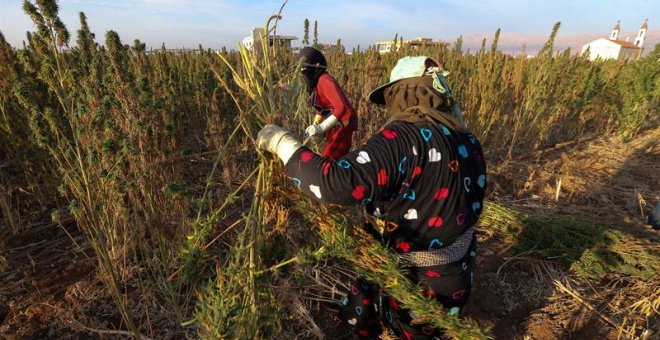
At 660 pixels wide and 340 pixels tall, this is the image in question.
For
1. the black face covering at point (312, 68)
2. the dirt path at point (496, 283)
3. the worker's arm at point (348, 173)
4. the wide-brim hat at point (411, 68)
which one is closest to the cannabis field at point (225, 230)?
the dirt path at point (496, 283)

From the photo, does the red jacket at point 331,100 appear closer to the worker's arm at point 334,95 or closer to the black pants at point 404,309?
the worker's arm at point 334,95

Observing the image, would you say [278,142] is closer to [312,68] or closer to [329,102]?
[329,102]

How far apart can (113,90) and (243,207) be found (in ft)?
5.18

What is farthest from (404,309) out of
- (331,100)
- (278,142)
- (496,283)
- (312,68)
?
(312,68)

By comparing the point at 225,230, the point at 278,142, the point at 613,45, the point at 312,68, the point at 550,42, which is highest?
the point at 613,45

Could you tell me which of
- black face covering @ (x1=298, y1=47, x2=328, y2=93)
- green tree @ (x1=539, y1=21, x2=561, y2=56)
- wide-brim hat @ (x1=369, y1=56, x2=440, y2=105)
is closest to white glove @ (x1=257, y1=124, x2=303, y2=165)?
wide-brim hat @ (x1=369, y1=56, x2=440, y2=105)

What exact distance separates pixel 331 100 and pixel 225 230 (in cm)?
175

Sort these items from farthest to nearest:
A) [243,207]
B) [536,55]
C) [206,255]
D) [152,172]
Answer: [536,55], [243,207], [152,172], [206,255]

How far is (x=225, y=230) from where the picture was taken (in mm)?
1205

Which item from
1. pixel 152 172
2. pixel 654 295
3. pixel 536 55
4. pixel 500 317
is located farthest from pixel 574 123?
pixel 152 172

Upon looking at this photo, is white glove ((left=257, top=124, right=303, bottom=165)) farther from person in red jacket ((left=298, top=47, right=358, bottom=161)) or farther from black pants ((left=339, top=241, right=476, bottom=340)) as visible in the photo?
person in red jacket ((left=298, top=47, right=358, bottom=161))

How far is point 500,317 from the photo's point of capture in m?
2.17

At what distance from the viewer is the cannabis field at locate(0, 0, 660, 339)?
3.78ft

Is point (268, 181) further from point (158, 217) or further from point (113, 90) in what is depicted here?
point (113, 90)
